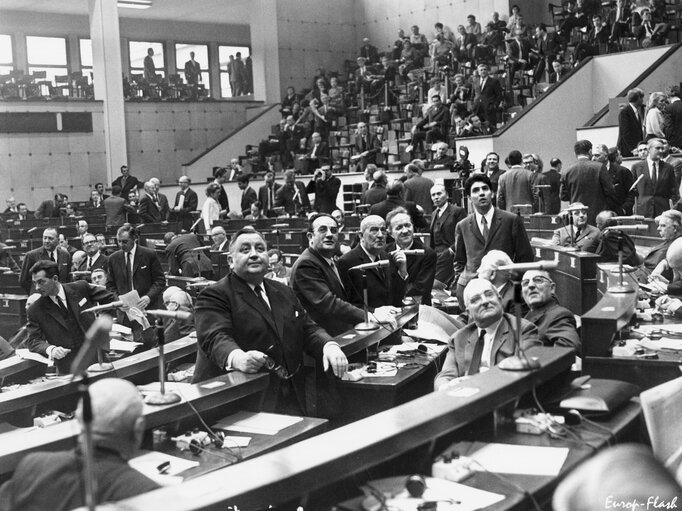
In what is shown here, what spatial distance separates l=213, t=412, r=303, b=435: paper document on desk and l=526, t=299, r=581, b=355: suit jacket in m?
1.60

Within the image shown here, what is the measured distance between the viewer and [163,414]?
165 inches

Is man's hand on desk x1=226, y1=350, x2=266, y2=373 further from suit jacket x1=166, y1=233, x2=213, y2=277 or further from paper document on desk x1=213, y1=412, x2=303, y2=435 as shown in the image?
suit jacket x1=166, y1=233, x2=213, y2=277

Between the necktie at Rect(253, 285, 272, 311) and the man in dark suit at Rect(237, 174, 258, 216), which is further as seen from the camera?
the man in dark suit at Rect(237, 174, 258, 216)

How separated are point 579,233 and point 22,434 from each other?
6.70 metres

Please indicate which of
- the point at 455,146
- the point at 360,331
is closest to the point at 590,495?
the point at 360,331

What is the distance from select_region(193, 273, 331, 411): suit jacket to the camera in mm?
5371

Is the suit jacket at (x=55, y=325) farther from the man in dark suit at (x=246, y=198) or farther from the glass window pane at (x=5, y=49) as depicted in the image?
the glass window pane at (x=5, y=49)

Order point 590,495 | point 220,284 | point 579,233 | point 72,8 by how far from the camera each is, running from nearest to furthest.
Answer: point 590,495, point 220,284, point 579,233, point 72,8

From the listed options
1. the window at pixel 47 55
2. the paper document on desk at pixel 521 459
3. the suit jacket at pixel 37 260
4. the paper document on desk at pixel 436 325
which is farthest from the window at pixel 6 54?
the paper document on desk at pixel 521 459

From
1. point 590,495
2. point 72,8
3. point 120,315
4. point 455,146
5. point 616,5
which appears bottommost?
point 120,315

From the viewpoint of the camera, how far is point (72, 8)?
2638 centimetres

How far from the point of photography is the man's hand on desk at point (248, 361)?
4.94 m

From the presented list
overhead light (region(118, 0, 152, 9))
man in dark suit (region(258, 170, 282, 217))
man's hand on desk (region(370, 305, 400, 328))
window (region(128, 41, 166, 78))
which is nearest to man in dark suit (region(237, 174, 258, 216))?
man in dark suit (region(258, 170, 282, 217))

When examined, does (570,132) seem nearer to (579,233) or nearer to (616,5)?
(616,5)
